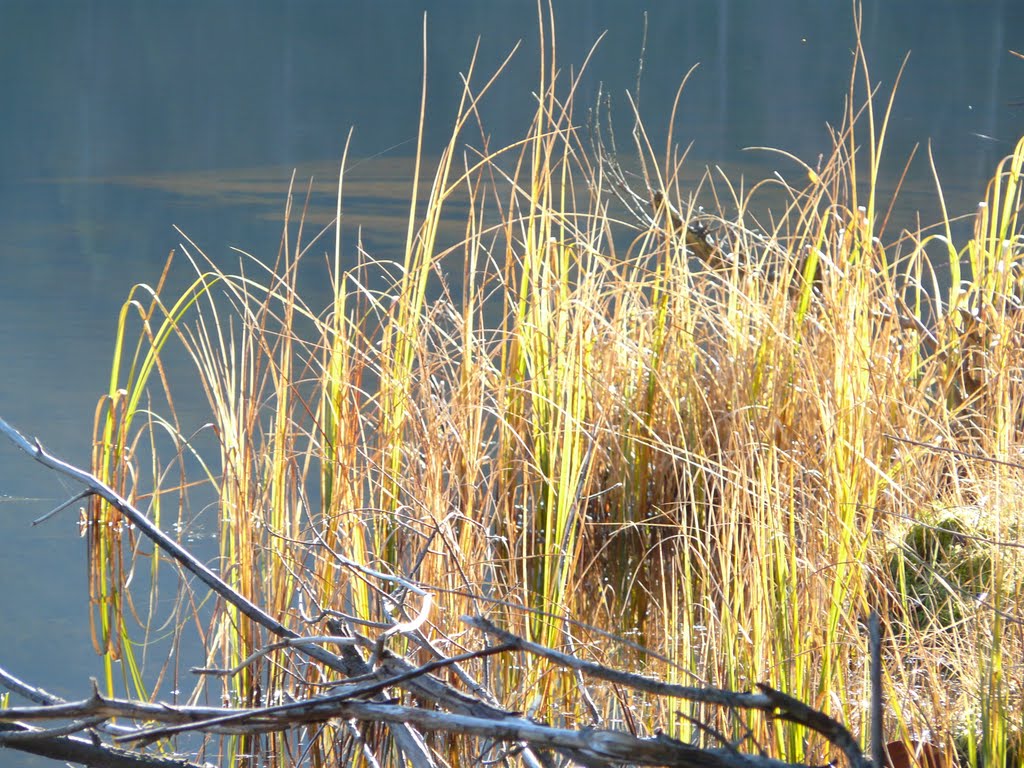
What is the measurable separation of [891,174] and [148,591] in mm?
4895

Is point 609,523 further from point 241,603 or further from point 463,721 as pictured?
point 463,721

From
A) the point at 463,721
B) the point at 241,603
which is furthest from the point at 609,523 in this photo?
the point at 463,721

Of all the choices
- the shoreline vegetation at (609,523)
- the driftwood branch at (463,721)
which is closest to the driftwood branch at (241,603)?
the shoreline vegetation at (609,523)

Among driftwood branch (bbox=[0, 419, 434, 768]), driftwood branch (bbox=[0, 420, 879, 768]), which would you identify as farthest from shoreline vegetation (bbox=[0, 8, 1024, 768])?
driftwood branch (bbox=[0, 420, 879, 768])

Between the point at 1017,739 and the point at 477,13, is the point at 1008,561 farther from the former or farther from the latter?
the point at 477,13

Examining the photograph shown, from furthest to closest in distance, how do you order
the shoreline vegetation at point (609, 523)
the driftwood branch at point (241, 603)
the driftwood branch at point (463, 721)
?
the shoreline vegetation at point (609, 523), the driftwood branch at point (241, 603), the driftwood branch at point (463, 721)

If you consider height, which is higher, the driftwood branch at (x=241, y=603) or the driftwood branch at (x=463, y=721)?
the driftwood branch at (x=463, y=721)

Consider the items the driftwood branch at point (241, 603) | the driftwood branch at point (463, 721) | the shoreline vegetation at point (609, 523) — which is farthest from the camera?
the shoreline vegetation at point (609, 523)

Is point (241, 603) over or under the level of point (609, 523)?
over

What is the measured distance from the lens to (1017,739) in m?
1.19

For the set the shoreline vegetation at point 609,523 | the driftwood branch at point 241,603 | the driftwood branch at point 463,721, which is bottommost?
the shoreline vegetation at point 609,523

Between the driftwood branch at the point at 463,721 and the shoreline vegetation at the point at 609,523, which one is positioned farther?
→ the shoreline vegetation at the point at 609,523

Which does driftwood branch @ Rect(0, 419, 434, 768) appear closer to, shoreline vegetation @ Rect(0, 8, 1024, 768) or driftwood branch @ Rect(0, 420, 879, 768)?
shoreline vegetation @ Rect(0, 8, 1024, 768)

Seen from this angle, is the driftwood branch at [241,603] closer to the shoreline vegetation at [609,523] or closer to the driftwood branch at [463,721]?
the shoreline vegetation at [609,523]
